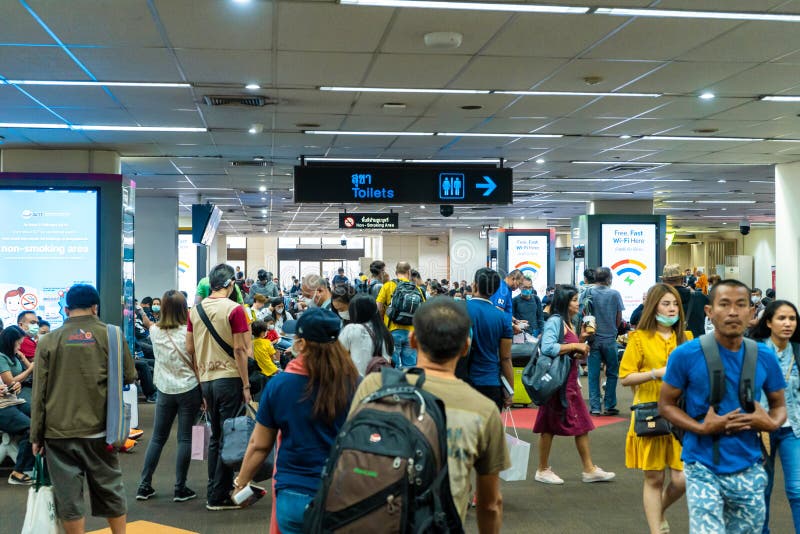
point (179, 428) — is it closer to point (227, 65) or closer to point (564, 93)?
point (227, 65)

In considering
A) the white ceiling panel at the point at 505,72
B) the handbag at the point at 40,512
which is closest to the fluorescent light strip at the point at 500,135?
the white ceiling panel at the point at 505,72

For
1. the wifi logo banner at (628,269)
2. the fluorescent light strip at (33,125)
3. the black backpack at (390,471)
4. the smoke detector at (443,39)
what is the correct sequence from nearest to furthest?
the black backpack at (390,471)
the smoke detector at (443,39)
the fluorescent light strip at (33,125)
the wifi logo banner at (628,269)

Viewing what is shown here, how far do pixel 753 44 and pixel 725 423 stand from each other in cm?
402

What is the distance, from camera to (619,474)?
24.3 feet

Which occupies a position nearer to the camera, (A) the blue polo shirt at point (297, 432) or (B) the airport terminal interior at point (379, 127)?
(A) the blue polo shirt at point (297, 432)

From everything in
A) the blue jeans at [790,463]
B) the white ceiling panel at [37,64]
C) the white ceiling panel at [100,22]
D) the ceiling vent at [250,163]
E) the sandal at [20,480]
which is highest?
the white ceiling panel at [100,22]

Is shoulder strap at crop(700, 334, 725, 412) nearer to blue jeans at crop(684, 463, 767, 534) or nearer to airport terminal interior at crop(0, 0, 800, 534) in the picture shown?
blue jeans at crop(684, 463, 767, 534)

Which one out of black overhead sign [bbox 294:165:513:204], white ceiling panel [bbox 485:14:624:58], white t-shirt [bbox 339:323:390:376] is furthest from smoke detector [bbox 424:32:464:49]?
black overhead sign [bbox 294:165:513:204]

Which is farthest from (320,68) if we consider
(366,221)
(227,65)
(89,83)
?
(366,221)

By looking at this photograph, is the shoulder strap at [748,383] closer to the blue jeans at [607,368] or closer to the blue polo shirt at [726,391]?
the blue polo shirt at [726,391]

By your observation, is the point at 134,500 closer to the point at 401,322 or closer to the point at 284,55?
the point at 401,322

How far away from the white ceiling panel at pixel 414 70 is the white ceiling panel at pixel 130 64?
1.71 meters

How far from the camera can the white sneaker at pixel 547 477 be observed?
698 cm

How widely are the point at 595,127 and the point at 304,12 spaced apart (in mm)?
5606
